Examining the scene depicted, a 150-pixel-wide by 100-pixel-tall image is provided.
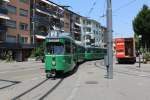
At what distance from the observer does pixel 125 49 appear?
50.8m

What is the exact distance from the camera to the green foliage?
64.5 m

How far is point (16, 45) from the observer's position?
7400cm

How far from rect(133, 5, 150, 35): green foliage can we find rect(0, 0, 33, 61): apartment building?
22738 mm

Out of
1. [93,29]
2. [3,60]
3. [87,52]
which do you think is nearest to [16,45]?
[3,60]

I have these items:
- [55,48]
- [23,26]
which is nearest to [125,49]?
[55,48]

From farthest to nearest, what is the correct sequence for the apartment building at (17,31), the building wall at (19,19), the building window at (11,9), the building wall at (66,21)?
the building wall at (66,21), the building wall at (19,19), the building window at (11,9), the apartment building at (17,31)

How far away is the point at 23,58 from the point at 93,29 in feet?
256

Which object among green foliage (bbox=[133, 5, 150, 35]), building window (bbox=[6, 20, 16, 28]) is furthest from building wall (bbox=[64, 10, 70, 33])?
green foliage (bbox=[133, 5, 150, 35])

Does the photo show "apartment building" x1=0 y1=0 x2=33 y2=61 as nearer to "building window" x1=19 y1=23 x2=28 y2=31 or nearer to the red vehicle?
"building window" x1=19 y1=23 x2=28 y2=31

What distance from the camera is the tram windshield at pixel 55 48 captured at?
2456 centimetres

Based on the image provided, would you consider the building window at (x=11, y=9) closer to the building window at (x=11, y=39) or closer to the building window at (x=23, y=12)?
the building window at (x=23, y=12)

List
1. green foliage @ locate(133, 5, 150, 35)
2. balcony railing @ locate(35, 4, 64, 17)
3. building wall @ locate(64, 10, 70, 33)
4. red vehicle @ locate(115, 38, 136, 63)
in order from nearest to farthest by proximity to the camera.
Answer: red vehicle @ locate(115, 38, 136, 63) < green foliage @ locate(133, 5, 150, 35) < balcony railing @ locate(35, 4, 64, 17) < building wall @ locate(64, 10, 70, 33)

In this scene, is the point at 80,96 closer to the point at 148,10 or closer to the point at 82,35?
the point at 148,10

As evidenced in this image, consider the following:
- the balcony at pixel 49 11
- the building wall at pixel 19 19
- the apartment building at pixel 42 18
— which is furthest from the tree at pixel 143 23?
the balcony at pixel 49 11
